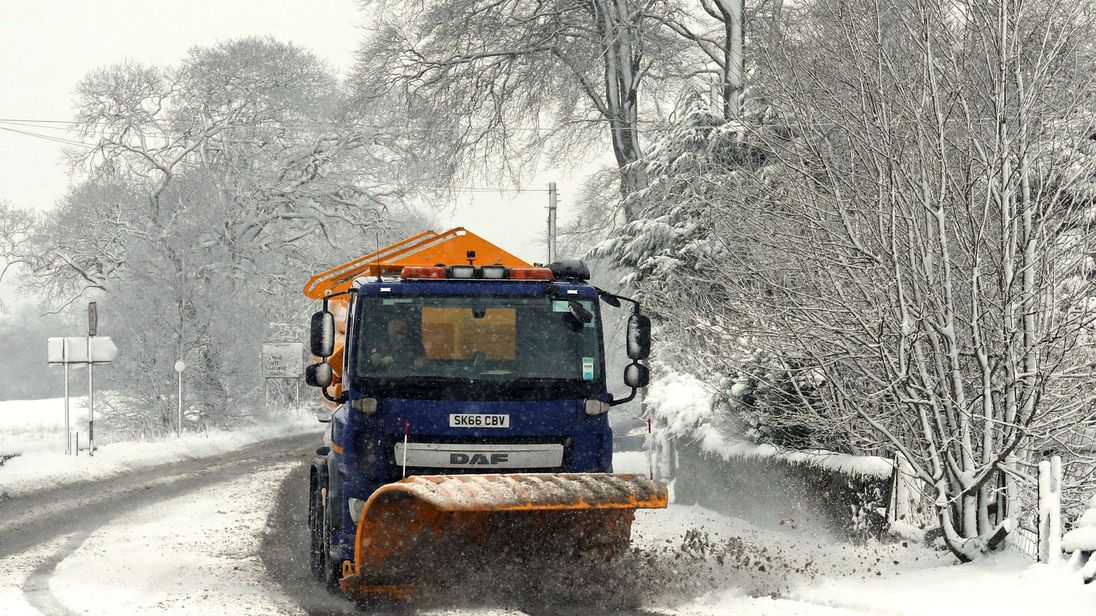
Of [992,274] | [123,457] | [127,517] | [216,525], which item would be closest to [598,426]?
[992,274]

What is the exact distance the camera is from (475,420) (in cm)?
912

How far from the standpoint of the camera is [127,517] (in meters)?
15.3

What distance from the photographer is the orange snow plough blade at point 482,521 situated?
8.05 metres

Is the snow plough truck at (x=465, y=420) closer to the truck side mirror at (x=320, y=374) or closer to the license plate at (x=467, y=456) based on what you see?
the license plate at (x=467, y=456)

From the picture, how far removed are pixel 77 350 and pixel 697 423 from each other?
14.6 meters

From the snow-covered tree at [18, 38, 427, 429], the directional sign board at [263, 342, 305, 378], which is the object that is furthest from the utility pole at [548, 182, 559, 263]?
the directional sign board at [263, 342, 305, 378]

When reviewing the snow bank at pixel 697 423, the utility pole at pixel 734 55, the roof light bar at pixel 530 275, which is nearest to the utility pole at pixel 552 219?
the utility pole at pixel 734 55

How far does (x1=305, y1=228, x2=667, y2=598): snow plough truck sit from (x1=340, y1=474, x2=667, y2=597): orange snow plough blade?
0.01 meters

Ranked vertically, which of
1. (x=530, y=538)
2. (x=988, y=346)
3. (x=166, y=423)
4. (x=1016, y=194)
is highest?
(x=1016, y=194)

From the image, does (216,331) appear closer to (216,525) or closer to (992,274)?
(216,525)

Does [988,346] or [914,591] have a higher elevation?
[988,346]

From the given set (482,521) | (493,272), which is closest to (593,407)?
(482,521)

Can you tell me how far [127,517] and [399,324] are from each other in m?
7.43

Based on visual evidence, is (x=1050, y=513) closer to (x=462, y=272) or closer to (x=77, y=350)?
(x=462, y=272)
